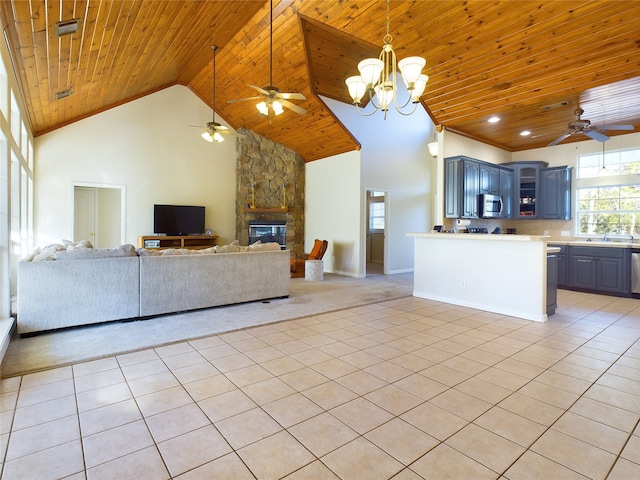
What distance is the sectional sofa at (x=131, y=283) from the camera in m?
3.49

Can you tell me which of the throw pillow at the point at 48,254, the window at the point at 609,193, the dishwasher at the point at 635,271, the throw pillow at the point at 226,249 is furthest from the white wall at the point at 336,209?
the throw pillow at the point at 48,254

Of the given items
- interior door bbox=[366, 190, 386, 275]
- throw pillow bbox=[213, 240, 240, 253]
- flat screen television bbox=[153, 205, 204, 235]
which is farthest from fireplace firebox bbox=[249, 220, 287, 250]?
throw pillow bbox=[213, 240, 240, 253]

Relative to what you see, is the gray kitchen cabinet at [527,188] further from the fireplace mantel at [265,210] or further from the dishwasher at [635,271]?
the fireplace mantel at [265,210]

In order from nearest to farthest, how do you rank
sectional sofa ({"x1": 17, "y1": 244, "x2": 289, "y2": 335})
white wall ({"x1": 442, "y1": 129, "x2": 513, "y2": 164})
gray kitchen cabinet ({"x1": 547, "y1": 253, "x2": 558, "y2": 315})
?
1. sectional sofa ({"x1": 17, "y1": 244, "x2": 289, "y2": 335})
2. gray kitchen cabinet ({"x1": 547, "y1": 253, "x2": 558, "y2": 315})
3. white wall ({"x1": 442, "y1": 129, "x2": 513, "y2": 164})

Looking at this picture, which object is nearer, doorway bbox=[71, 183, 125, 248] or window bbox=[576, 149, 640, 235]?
window bbox=[576, 149, 640, 235]

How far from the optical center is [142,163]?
7.68 m

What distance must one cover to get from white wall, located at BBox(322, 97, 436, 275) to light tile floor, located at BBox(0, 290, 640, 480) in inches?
190

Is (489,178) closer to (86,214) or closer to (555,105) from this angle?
(555,105)

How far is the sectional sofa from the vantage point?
3488 millimetres

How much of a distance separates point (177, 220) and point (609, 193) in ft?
29.2

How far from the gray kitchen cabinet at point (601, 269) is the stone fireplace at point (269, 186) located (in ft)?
19.8

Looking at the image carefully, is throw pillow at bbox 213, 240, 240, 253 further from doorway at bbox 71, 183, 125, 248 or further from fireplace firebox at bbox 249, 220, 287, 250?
doorway at bbox 71, 183, 125, 248

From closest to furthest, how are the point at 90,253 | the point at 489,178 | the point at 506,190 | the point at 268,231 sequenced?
the point at 90,253 → the point at 489,178 → the point at 506,190 → the point at 268,231

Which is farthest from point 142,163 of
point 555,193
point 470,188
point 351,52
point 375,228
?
point 555,193
